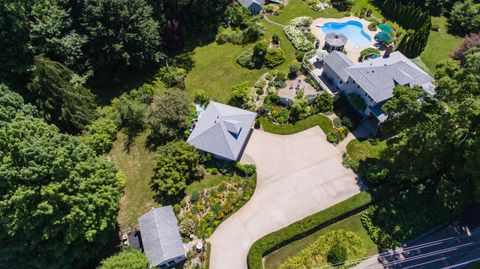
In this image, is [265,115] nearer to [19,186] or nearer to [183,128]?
[183,128]

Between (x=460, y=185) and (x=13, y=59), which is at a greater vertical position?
(x=13, y=59)

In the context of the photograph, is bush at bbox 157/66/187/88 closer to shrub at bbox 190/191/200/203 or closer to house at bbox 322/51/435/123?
shrub at bbox 190/191/200/203

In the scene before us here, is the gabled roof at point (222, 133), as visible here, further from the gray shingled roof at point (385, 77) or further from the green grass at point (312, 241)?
the gray shingled roof at point (385, 77)

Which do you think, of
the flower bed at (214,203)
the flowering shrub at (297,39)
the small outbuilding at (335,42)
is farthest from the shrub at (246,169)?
the small outbuilding at (335,42)

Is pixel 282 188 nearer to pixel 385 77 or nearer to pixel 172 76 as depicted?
pixel 385 77

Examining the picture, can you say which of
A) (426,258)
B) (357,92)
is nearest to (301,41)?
(357,92)

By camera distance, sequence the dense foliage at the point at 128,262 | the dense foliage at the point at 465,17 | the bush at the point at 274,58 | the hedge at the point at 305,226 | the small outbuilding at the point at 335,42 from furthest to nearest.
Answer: the dense foliage at the point at 465,17, the small outbuilding at the point at 335,42, the bush at the point at 274,58, the hedge at the point at 305,226, the dense foliage at the point at 128,262
